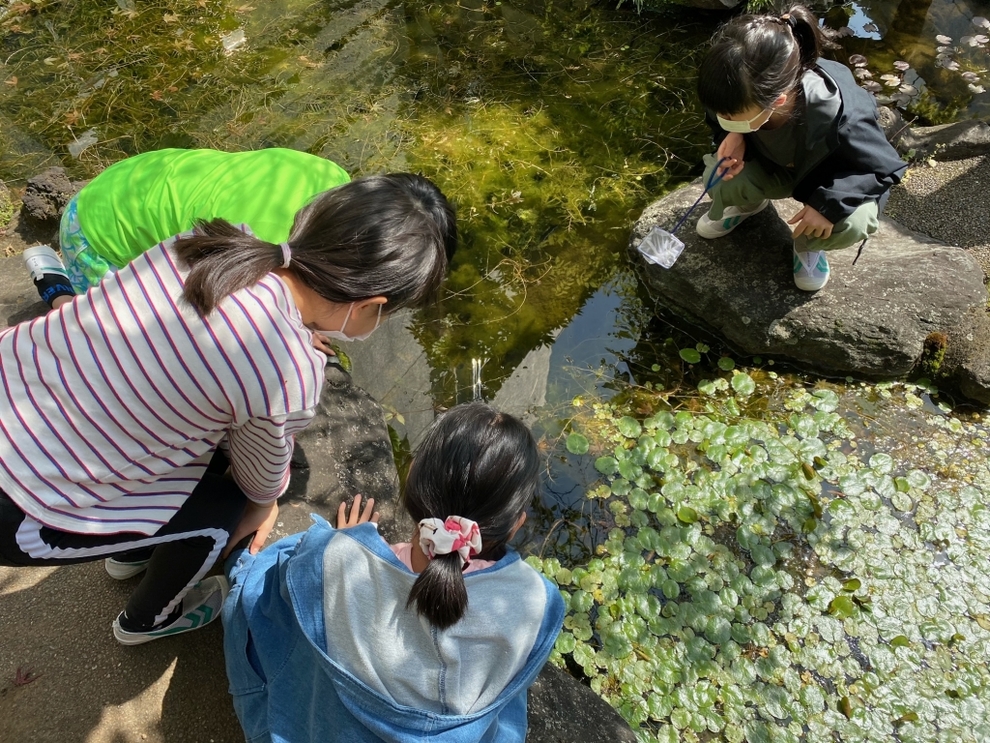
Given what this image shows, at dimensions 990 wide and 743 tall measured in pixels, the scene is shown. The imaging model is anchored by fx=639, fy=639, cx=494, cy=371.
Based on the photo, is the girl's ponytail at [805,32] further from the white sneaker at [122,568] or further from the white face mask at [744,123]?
the white sneaker at [122,568]

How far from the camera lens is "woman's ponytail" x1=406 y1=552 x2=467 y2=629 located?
1.27 meters

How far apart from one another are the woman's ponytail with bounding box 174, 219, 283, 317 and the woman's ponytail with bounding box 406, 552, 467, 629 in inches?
28.4

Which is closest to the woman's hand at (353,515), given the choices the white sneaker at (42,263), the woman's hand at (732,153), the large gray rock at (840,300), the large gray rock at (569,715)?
the large gray rock at (569,715)

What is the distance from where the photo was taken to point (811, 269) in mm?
2805

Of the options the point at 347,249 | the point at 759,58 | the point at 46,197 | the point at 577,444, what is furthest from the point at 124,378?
the point at 46,197

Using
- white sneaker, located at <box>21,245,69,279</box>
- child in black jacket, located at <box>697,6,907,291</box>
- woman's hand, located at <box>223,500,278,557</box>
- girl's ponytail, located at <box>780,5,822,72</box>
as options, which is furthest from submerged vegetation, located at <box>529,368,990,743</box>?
white sneaker, located at <box>21,245,69,279</box>

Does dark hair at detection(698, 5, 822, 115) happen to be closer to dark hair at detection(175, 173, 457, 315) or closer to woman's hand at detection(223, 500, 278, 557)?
dark hair at detection(175, 173, 457, 315)

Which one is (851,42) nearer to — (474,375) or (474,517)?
(474,375)

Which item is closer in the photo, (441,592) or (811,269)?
(441,592)

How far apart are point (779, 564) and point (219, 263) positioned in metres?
2.17

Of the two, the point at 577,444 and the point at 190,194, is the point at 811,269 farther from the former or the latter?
the point at 190,194

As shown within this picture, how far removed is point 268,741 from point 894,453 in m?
2.53

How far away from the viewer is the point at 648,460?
2.69m

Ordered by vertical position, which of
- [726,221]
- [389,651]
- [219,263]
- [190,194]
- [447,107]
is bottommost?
[726,221]
